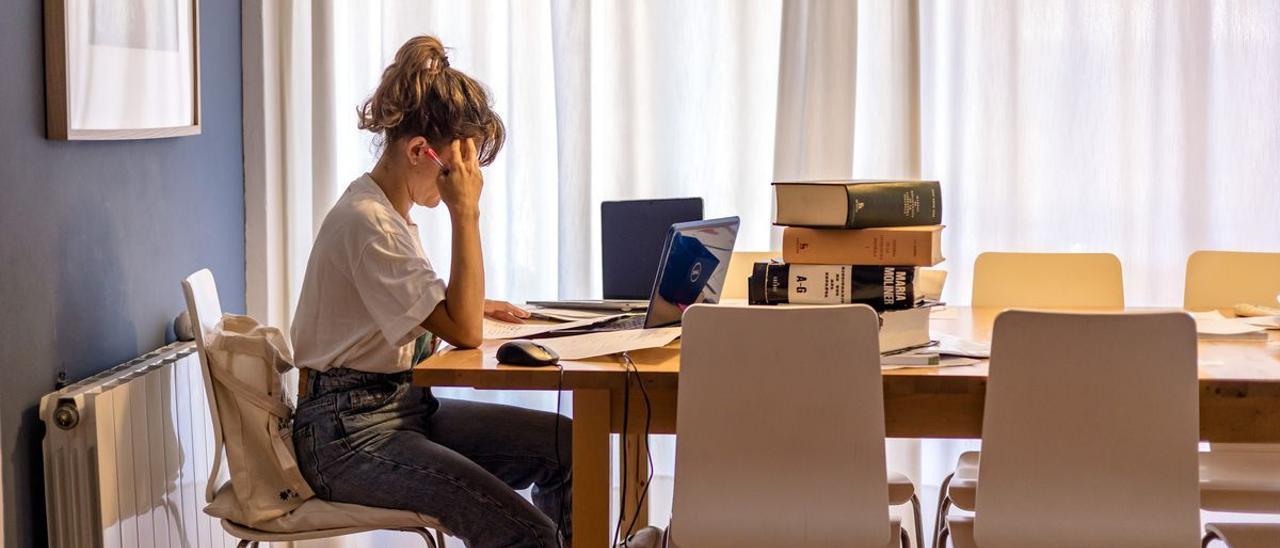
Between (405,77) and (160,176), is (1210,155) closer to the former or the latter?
(405,77)

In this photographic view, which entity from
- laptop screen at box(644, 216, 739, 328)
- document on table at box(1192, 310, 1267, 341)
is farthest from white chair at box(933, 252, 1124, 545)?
laptop screen at box(644, 216, 739, 328)

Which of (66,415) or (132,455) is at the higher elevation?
(66,415)

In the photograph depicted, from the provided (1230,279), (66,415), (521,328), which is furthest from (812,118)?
(66,415)

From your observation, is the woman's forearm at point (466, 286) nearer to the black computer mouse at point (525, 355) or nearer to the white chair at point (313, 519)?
the black computer mouse at point (525, 355)

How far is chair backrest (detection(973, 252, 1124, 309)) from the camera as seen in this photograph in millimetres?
2910

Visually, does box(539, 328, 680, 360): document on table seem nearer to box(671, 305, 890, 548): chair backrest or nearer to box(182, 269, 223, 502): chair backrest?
box(671, 305, 890, 548): chair backrest

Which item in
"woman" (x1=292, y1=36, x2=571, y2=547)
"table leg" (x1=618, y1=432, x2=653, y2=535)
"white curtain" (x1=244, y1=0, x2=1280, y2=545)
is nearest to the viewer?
"woman" (x1=292, y1=36, x2=571, y2=547)

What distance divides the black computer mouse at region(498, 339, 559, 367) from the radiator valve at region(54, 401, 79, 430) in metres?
0.70

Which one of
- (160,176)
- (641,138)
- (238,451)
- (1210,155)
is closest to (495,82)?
(641,138)

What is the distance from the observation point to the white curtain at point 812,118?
336 centimetres

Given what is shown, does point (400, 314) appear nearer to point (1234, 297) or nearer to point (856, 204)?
point (856, 204)

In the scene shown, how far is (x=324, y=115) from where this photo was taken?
3.47 m

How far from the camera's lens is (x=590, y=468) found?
2035mm

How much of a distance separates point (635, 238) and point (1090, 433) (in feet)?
4.24
